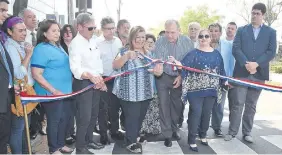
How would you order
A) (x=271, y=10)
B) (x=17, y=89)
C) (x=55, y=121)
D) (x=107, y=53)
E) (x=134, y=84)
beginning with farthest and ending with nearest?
(x=271, y=10)
(x=107, y=53)
(x=134, y=84)
(x=55, y=121)
(x=17, y=89)

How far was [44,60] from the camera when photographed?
12.0 ft

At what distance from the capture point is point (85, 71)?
3.96m

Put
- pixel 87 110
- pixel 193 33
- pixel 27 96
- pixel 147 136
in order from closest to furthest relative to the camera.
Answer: pixel 27 96
pixel 87 110
pixel 147 136
pixel 193 33

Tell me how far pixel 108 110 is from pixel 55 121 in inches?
51.0

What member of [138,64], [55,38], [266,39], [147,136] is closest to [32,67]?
[55,38]

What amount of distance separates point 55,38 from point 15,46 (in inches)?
19.1

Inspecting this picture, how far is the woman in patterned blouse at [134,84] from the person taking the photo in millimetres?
4191

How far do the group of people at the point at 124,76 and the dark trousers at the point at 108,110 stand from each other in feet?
0.05

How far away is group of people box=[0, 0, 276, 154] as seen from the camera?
366 cm

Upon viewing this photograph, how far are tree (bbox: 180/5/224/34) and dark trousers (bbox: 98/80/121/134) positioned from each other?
48.2 metres

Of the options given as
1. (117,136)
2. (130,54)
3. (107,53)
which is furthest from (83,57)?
(117,136)

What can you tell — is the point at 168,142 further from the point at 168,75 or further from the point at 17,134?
the point at 17,134

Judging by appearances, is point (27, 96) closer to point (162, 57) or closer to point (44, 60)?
point (44, 60)

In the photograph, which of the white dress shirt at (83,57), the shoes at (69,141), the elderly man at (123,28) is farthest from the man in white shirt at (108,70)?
the white dress shirt at (83,57)
